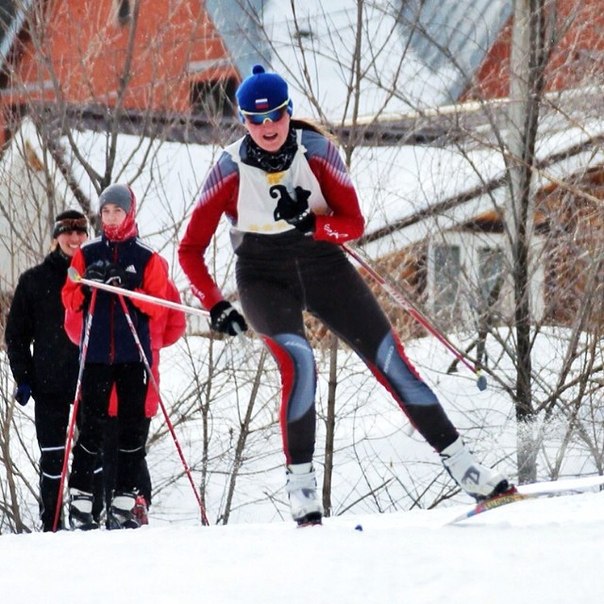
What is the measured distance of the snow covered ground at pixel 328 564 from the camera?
2.95 meters

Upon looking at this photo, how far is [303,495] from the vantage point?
431 cm

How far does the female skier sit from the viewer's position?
4316 mm

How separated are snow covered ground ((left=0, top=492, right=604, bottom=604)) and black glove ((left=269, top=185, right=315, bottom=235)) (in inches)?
39.9

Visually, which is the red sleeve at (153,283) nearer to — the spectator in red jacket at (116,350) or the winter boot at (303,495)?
the spectator in red jacket at (116,350)

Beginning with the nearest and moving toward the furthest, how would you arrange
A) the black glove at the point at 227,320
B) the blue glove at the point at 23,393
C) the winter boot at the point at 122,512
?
1. the black glove at the point at 227,320
2. the winter boot at the point at 122,512
3. the blue glove at the point at 23,393

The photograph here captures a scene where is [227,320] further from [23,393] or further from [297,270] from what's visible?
[23,393]

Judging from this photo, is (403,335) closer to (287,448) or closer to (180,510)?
(180,510)

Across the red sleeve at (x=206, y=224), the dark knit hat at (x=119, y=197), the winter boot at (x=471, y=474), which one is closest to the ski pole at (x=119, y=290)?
the dark knit hat at (x=119, y=197)

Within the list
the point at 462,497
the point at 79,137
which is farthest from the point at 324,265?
the point at 79,137

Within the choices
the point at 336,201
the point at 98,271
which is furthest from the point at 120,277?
the point at 336,201

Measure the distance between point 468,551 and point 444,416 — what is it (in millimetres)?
1042

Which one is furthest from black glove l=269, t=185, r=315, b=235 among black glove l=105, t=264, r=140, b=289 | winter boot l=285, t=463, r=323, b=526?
black glove l=105, t=264, r=140, b=289

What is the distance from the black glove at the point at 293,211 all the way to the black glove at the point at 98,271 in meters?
1.55

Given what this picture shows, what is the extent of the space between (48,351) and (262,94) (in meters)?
2.26
